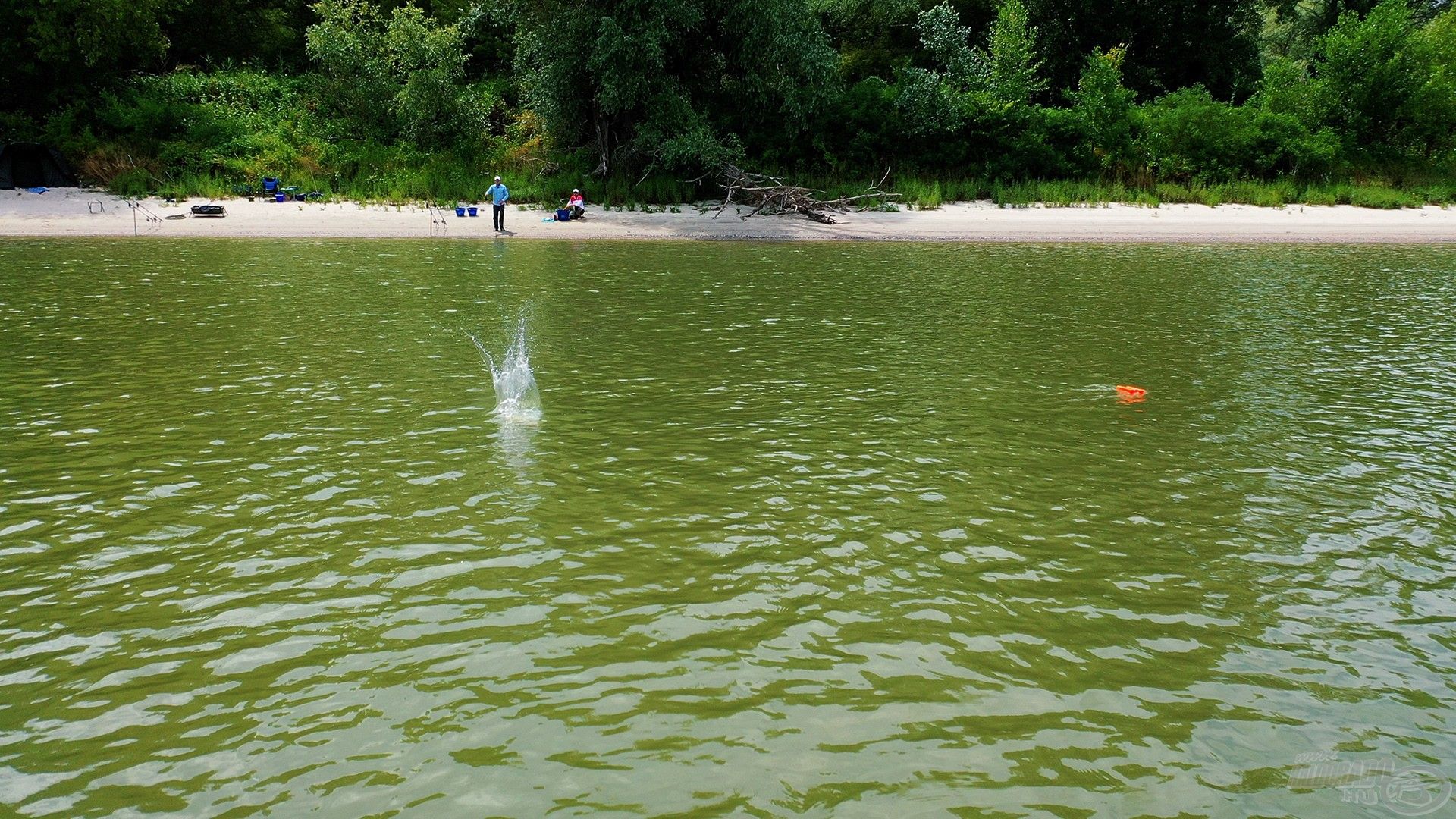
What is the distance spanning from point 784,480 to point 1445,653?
5.05 metres

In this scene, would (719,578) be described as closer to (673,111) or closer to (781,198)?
(781,198)

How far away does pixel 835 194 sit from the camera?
127 feet

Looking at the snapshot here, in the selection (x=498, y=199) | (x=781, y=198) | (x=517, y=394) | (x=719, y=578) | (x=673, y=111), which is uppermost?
(x=673, y=111)

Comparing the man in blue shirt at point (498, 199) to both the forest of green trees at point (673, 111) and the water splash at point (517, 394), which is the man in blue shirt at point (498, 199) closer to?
the forest of green trees at point (673, 111)

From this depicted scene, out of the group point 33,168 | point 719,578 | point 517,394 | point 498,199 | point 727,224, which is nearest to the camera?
point 719,578

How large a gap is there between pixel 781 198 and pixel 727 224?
260cm

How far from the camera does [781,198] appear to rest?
37156mm

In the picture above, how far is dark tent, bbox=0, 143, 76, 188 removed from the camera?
1471 inches

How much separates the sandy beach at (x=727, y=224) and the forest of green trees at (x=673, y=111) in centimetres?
146

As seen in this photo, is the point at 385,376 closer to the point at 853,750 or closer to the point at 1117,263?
the point at 853,750

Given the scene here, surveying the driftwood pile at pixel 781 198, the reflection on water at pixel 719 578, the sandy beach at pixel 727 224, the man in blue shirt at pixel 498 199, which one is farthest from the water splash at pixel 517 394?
the driftwood pile at pixel 781 198

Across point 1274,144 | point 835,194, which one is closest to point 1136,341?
point 835,194

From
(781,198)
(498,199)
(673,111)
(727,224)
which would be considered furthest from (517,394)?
(673,111)

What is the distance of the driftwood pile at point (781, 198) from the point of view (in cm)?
3697
